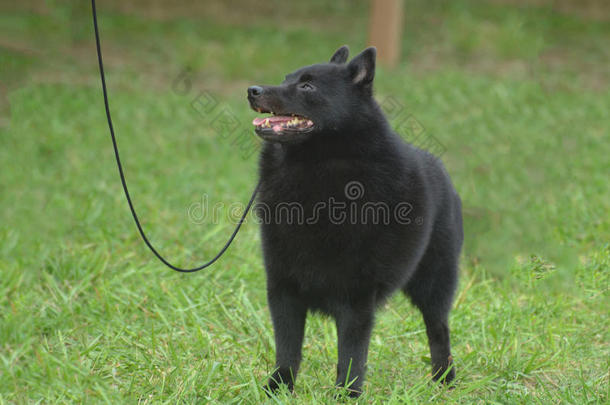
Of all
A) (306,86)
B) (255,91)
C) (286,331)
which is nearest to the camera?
(255,91)

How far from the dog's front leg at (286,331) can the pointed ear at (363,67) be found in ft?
3.08

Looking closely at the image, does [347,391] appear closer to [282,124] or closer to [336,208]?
[336,208]

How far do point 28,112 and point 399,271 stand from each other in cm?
607

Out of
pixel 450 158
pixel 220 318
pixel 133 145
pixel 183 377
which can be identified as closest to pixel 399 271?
pixel 183 377

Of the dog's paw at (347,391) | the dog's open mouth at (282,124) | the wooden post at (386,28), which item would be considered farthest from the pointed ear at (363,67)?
the wooden post at (386,28)

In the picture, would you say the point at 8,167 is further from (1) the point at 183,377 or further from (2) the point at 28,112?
(1) the point at 183,377

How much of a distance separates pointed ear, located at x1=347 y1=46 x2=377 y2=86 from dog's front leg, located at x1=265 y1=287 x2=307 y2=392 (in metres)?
0.94

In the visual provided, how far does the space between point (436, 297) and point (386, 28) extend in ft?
22.1

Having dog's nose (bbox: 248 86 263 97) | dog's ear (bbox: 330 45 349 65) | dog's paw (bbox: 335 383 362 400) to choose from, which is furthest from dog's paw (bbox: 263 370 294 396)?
dog's ear (bbox: 330 45 349 65)

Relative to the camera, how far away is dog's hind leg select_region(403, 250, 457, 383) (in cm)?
308

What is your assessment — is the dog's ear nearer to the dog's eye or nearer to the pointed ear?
the pointed ear

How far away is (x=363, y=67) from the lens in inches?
107

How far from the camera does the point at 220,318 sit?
12.2 feet

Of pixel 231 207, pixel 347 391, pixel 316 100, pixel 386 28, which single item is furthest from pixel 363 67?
pixel 386 28
